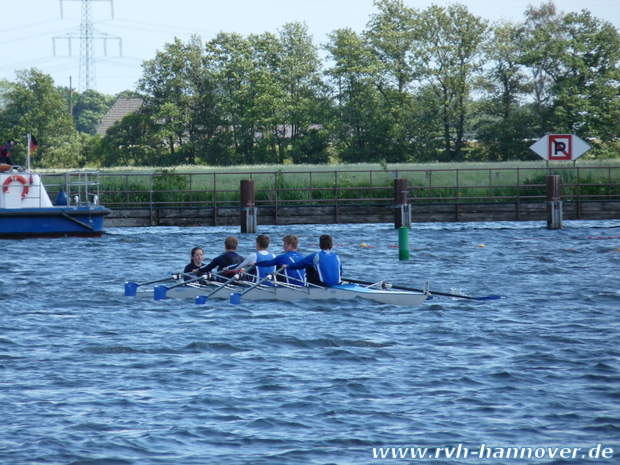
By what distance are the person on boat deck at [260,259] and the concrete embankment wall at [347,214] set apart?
50.1 ft

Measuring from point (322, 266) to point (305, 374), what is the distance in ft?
15.7

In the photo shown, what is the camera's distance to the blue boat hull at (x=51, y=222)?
27.2 metres

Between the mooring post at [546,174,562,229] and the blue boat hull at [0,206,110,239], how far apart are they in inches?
569

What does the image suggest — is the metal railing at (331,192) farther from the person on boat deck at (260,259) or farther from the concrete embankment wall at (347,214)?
the person on boat deck at (260,259)

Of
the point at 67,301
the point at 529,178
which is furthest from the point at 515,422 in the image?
the point at 529,178

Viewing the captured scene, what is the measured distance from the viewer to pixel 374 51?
67500mm

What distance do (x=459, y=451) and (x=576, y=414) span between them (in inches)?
62.0

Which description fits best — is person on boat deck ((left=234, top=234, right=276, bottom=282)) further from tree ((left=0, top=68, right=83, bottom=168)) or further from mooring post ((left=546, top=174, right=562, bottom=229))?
tree ((left=0, top=68, right=83, bottom=168))

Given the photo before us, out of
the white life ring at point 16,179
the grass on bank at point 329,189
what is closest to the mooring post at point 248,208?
the grass on bank at point 329,189

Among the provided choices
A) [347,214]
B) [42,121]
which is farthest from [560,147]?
[42,121]

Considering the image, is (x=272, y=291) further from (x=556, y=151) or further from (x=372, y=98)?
(x=372, y=98)

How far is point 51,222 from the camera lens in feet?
90.8

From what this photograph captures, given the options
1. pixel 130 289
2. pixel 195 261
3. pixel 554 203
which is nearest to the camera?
pixel 195 261

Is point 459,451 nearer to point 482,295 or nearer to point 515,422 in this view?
point 515,422
